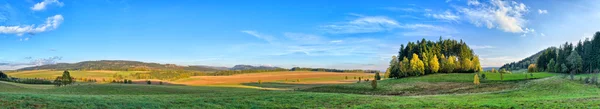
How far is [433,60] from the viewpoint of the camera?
8425 cm

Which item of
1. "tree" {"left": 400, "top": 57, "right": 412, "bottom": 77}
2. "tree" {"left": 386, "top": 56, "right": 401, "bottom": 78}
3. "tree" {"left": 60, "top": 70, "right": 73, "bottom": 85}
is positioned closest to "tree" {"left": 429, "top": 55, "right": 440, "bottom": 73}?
"tree" {"left": 400, "top": 57, "right": 412, "bottom": 77}

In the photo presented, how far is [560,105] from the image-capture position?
2239 cm

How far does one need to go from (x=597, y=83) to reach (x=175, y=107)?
152 feet

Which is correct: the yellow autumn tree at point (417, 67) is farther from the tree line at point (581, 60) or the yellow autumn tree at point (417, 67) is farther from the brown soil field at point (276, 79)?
the tree line at point (581, 60)

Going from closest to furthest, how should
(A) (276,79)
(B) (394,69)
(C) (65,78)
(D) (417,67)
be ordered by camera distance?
(C) (65,78) < (D) (417,67) < (B) (394,69) < (A) (276,79)

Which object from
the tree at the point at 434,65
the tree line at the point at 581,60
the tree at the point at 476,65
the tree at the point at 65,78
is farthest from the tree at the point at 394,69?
the tree at the point at 65,78

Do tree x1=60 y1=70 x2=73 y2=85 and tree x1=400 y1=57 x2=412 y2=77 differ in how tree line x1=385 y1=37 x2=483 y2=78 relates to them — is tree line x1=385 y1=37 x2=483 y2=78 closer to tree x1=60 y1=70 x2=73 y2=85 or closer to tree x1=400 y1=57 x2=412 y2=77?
tree x1=400 y1=57 x2=412 y2=77

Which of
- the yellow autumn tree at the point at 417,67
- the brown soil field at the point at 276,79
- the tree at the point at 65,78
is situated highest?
the yellow autumn tree at the point at 417,67

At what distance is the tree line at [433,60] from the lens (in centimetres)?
8294

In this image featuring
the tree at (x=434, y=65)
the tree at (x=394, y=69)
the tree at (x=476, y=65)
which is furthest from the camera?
the tree at (x=476, y=65)

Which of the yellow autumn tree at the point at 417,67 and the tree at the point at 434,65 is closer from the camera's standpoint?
the yellow autumn tree at the point at 417,67

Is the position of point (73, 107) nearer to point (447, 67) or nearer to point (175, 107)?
point (175, 107)

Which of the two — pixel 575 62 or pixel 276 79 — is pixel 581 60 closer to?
pixel 575 62

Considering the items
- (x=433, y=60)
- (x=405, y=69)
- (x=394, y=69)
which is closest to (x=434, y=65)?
(x=433, y=60)
